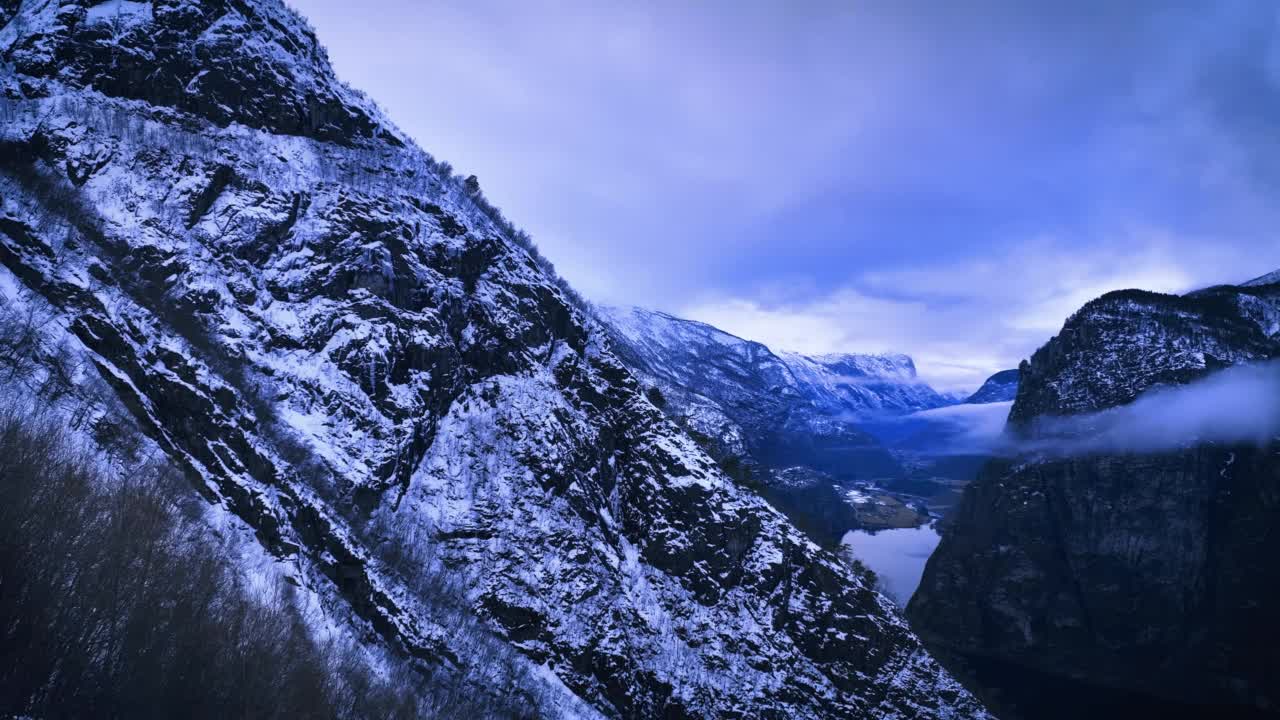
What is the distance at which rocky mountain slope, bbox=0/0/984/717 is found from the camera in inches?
1008

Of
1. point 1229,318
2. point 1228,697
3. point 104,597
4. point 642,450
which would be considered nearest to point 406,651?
point 104,597

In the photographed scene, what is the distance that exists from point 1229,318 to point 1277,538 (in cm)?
4865

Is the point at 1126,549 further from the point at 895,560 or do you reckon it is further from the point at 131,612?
the point at 131,612

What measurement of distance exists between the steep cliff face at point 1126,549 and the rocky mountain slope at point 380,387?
83759 mm

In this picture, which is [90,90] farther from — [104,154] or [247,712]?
[247,712]

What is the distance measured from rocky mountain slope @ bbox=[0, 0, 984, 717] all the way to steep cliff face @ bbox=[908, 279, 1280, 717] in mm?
83759

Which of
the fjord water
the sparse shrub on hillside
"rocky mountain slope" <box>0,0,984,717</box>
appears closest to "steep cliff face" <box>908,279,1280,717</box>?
the fjord water

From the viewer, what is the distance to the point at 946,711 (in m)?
46.0

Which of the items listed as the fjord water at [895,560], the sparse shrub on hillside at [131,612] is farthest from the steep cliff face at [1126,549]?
the sparse shrub on hillside at [131,612]

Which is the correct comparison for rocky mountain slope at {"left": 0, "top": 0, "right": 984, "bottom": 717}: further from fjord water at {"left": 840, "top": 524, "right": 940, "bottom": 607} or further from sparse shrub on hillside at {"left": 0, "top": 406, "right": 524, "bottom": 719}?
fjord water at {"left": 840, "top": 524, "right": 940, "bottom": 607}

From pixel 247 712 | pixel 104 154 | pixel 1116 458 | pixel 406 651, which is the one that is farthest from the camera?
pixel 1116 458

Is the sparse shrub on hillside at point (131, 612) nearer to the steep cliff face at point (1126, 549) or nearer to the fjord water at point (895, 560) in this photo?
the steep cliff face at point (1126, 549)

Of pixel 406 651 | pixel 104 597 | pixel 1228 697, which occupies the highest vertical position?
pixel 1228 697

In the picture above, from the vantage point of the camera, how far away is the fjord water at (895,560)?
463ft
